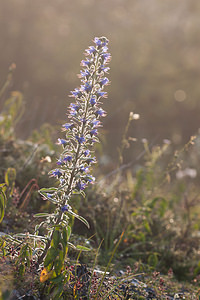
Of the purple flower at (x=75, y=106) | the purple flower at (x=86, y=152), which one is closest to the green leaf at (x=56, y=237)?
the purple flower at (x=86, y=152)

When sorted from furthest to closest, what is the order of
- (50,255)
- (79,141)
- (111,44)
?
(111,44) < (79,141) < (50,255)

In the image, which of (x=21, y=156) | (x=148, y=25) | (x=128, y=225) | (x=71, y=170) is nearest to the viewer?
(x=71, y=170)

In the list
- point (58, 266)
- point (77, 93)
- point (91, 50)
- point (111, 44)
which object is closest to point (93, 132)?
point (77, 93)

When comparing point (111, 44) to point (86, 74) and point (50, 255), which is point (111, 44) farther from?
point (50, 255)

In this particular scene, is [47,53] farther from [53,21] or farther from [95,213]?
[95,213]

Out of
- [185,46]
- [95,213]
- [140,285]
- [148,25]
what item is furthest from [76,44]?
[140,285]

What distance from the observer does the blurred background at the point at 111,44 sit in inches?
363

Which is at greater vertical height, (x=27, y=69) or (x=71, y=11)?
(x=71, y=11)

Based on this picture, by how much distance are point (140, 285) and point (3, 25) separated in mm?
8801

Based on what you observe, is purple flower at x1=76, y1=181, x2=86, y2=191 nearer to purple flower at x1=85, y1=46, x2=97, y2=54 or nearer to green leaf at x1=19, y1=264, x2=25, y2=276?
green leaf at x1=19, y1=264, x2=25, y2=276

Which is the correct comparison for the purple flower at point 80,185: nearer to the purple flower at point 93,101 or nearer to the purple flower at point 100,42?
the purple flower at point 93,101

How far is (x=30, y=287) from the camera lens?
69.9 inches

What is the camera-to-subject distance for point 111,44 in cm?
974

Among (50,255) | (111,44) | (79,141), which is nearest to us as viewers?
(50,255)
